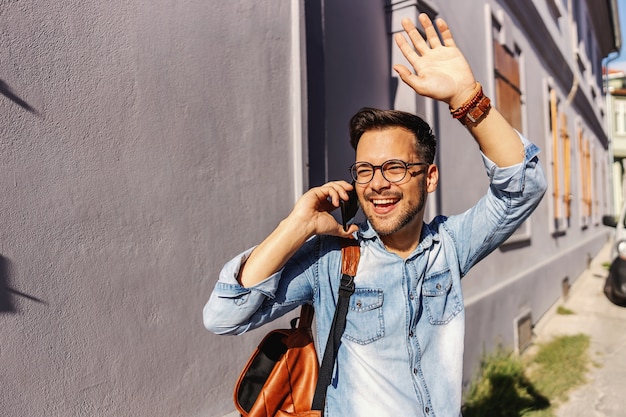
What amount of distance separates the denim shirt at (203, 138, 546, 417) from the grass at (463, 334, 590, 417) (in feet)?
9.84

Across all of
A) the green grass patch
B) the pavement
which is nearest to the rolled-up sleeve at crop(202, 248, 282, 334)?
the pavement

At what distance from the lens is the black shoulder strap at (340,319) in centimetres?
159

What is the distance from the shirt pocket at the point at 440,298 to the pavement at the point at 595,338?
11.8 feet

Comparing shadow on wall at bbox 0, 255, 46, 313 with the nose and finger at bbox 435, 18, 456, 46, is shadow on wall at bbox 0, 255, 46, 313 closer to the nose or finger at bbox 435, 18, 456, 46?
the nose

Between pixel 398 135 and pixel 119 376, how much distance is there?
149 cm

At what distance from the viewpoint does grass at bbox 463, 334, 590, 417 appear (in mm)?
4551

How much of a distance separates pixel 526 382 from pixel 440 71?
4.56m

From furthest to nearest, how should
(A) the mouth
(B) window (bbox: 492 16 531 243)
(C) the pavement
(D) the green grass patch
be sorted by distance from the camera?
(D) the green grass patch < (B) window (bbox: 492 16 531 243) < (C) the pavement < (A) the mouth

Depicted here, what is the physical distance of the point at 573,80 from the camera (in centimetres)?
1212

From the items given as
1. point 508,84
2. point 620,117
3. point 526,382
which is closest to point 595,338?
point 526,382

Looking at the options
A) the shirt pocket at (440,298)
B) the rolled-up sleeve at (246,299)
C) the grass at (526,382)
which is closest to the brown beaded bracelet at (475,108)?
the shirt pocket at (440,298)

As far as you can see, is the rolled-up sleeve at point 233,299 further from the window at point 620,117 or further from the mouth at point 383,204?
the window at point 620,117

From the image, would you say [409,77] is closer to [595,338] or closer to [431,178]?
[431,178]

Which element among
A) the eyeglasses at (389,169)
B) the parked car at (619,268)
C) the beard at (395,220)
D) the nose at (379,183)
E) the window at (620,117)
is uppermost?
the window at (620,117)
